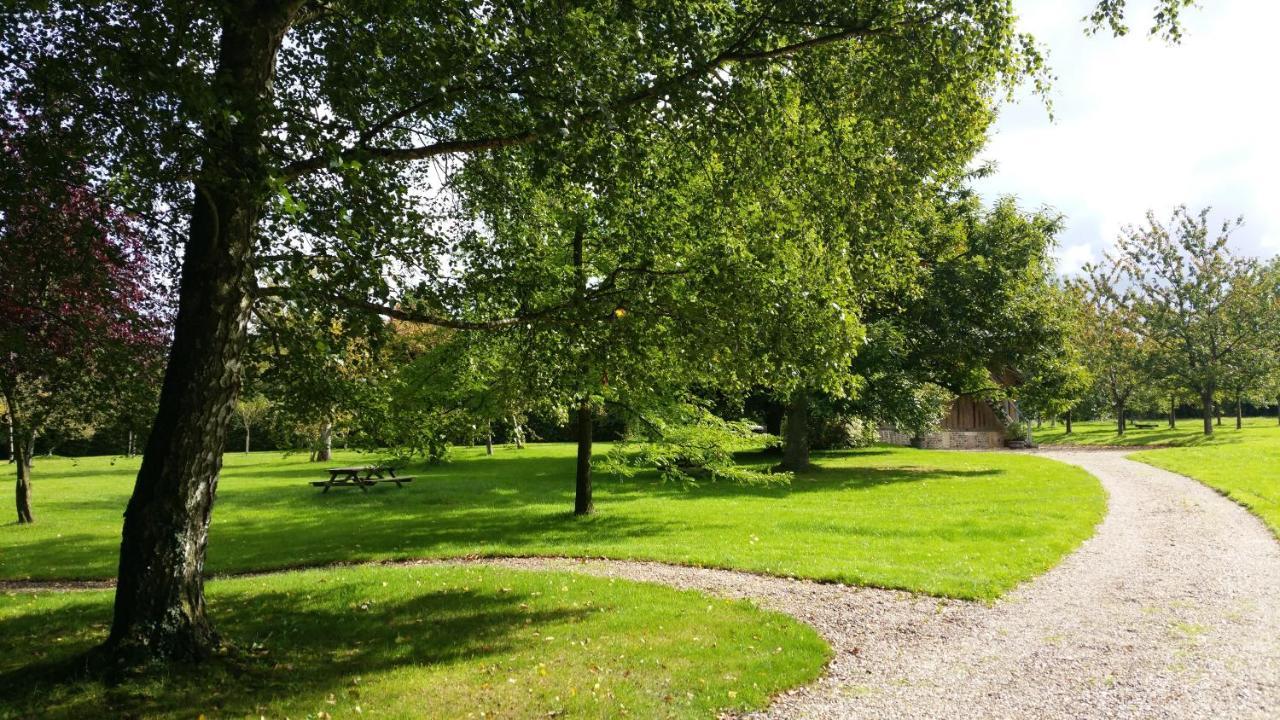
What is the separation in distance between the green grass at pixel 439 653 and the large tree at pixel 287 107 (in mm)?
666

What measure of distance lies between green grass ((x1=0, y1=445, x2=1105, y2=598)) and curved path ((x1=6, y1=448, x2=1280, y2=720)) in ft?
2.40

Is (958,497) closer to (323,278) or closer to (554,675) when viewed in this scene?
(554,675)

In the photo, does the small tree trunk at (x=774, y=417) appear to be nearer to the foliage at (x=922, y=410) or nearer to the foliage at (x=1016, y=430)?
the foliage at (x=922, y=410)

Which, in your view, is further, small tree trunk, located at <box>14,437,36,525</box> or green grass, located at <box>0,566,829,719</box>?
small tree trunk, located at <box>14,437,36,525</box>

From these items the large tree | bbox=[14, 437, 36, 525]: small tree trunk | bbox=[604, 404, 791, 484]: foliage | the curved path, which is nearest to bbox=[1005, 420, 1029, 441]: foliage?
bbox=[604, 404, 791, 484]: foliage

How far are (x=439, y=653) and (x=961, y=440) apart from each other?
42444mm

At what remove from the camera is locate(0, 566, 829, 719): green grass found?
19.1 feet

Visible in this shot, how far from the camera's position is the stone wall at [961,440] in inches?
1700

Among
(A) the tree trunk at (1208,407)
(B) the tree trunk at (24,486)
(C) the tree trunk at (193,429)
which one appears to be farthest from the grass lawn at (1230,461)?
(B) the tree trunk at (24,486)

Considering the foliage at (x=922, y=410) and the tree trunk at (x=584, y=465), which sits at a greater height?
the foliage at (x=922, y=410)

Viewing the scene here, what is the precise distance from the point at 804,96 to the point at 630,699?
655cm

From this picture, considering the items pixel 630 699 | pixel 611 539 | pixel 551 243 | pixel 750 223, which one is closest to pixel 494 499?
pixel 611 539

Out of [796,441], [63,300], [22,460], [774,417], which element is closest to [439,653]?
[63,300]

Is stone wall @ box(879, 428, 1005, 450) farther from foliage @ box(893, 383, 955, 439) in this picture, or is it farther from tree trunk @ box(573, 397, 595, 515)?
tree trunk @ box(573, 397, 595, 515)
